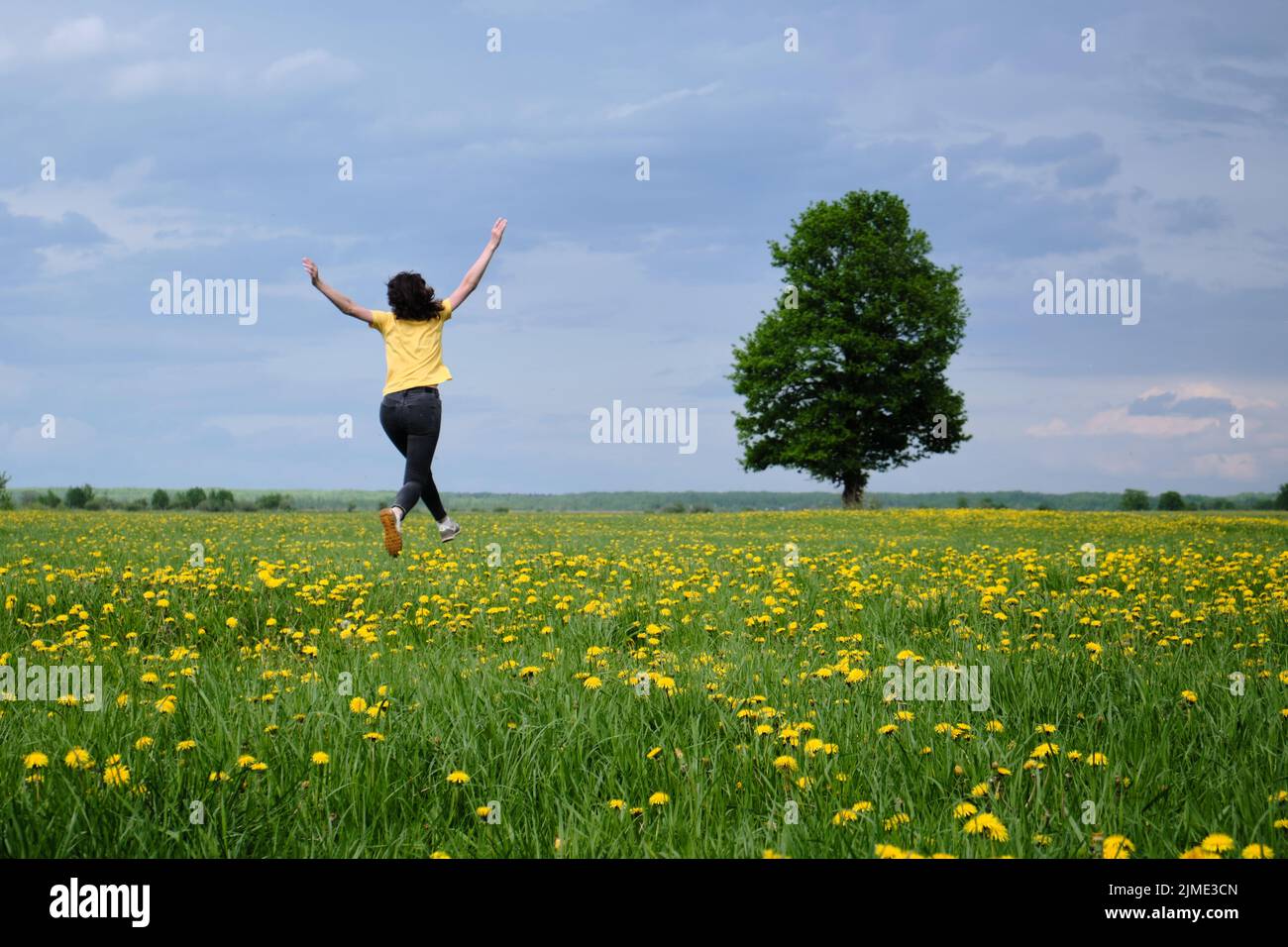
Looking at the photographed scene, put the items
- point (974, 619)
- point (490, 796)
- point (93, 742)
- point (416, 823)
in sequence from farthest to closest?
point (974, 619) < point (93, 742) < point (490, 796) < point (416, 823)

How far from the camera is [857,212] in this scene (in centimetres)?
4494

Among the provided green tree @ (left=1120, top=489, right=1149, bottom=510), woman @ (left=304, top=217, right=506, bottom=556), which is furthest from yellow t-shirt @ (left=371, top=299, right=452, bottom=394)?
green tree @ (left=1120, top=489, right=1149, bottom=510)

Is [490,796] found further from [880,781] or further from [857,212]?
[857,212]

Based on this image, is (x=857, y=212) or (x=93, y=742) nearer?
(x=93, y=742)

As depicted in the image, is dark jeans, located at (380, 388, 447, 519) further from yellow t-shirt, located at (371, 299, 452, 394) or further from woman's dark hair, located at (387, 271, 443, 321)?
woman's dark hair, located at (387, 271, 443, 321)

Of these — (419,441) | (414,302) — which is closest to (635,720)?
(419,441)

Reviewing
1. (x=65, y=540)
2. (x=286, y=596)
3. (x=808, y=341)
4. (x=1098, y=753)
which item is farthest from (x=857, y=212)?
(x=1098, y=753)

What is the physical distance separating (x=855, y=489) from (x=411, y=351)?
3700cm

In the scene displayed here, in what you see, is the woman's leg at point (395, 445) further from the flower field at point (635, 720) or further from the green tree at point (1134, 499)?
the green tree at point (1134, 499)

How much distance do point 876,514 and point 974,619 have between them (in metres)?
29.0

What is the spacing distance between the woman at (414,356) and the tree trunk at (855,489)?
36372 mm

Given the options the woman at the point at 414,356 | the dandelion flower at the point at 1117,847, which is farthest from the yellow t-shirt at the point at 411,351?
the dandelion flower at the point at 1117,847

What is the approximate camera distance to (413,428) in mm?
9156
